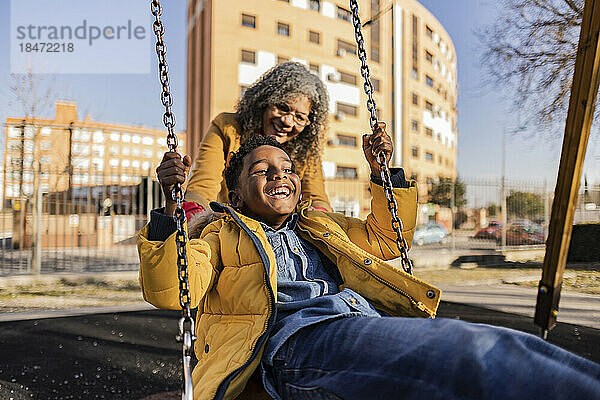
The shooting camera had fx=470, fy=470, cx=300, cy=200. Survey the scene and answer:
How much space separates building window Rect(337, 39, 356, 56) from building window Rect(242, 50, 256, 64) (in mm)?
5000

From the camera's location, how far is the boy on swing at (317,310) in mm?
878

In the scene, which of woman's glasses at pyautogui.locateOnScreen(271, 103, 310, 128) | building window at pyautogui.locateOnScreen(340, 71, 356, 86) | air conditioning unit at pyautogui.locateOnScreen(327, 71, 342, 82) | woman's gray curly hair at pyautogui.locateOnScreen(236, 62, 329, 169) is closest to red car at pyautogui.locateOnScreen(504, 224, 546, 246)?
woman's gray curly hair at pyautogui.locateOnScreen(236, 62, 329, 169)

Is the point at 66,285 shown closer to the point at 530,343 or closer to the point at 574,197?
the point at 574,197

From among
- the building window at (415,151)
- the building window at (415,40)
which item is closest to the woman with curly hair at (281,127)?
the building window at (415,151)

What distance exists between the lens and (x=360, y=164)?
81.6 ft

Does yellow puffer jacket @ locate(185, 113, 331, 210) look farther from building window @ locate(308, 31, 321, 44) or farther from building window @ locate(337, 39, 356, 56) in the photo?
building window @ locate(337, 39, 356, 56)

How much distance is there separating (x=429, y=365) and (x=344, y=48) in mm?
25421

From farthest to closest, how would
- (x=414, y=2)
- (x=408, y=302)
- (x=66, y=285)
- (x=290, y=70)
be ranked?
(x=414, y=2) < (x=66, y=285) < (x=290, y=70) < (x=408, y=302)

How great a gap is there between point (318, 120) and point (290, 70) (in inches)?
11.4

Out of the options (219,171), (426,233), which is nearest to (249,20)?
(426,233)

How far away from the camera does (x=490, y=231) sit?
1102 cm

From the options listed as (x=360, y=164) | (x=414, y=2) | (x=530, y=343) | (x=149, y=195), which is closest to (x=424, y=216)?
(x=360, y=164)

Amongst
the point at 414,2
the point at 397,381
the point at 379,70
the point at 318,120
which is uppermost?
the point at 414,2

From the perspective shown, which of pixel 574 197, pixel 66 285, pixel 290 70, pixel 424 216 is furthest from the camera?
pixel 424 216
